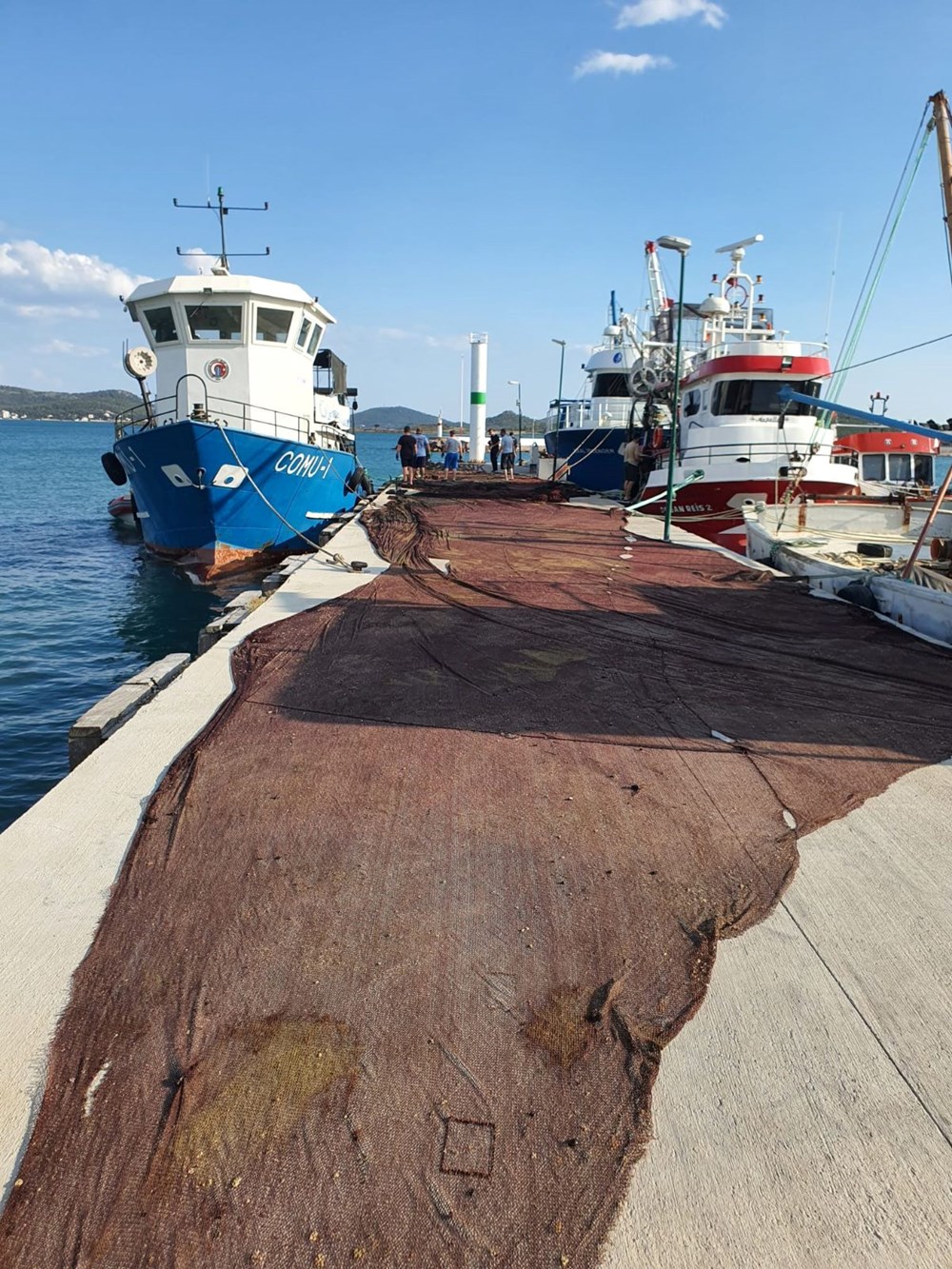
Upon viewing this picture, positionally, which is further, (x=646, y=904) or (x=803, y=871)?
(x=803, y=871)

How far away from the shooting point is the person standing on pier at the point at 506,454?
23.8 metres

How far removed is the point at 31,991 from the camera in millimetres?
2348

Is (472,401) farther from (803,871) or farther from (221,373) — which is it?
(803,871)

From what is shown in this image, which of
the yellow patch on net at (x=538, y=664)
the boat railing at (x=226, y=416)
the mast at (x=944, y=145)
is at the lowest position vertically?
the yellow patch on net at (x=538, y=664)

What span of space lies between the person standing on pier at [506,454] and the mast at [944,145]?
569 inches

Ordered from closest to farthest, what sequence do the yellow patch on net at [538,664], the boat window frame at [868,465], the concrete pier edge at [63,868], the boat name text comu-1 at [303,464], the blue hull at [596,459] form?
the concrete pier edge at [63,868] → the yellow patch on net at [538,664] → the boat name text comu-1 at [303,464] → the boat window frame at [868,465] → the blue hull at [596,459]

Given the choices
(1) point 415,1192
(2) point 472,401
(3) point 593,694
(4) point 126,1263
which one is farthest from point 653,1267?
(2) point 472,401

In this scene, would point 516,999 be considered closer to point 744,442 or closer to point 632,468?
point 744,442

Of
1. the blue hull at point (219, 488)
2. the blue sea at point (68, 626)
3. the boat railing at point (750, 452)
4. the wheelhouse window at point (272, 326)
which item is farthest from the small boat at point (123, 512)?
the boat railing at point (750, 452)

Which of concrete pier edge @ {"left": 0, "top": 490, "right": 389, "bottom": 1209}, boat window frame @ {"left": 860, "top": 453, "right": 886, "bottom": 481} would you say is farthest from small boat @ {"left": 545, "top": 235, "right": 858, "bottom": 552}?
concrete pier edge @ {"left": 0, "top": 490, "right": 389, "bottom": 1209}

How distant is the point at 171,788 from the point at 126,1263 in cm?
220

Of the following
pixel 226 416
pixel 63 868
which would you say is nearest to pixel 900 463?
pixel 226 416

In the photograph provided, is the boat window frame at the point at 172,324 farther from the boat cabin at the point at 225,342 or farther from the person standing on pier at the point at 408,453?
the person standing on pier at the point at 408,453

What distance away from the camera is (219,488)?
42.6ft
